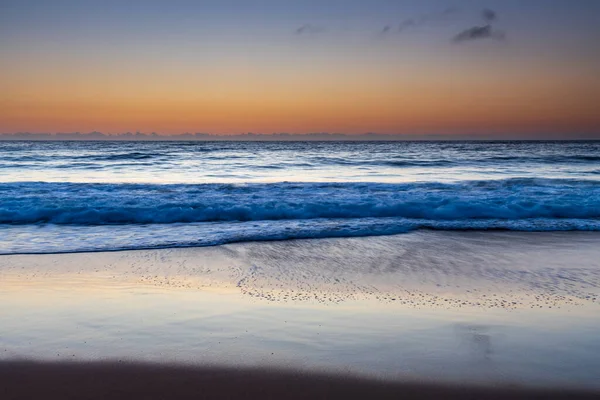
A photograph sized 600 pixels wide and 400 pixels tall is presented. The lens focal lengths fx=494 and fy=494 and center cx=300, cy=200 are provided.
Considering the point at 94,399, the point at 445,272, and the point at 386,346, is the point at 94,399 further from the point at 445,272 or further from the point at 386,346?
the point at 445,272

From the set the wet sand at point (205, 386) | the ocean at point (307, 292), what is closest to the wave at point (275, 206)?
the ocean at point (307, 292)

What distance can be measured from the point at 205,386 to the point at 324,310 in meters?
1.76

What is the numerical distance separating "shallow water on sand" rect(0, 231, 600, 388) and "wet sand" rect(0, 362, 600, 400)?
145 millimetres

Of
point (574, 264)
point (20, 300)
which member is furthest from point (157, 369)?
point (574, 264)

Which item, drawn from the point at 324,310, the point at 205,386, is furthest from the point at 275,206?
the point at 205,386

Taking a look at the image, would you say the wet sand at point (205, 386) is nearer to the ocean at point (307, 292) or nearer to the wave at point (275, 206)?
the ocean at point (307, 292)

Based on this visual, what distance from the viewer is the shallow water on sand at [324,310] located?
12.4 ft

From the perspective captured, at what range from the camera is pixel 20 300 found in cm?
519

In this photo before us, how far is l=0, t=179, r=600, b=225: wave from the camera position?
38.3 ft

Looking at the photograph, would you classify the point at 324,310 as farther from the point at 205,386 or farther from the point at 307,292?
the point at 205,386

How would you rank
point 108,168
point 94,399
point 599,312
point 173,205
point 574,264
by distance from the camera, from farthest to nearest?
point 108,168 → point 173,205 → point 574,264 → point 599,312 → point 94,399

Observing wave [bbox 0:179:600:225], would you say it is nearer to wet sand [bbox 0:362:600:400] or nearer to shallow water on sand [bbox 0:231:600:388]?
shallow water on sand [bbox 0:231:600:388]

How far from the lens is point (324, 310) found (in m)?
4.88

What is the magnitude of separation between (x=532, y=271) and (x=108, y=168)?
89.0 ft
